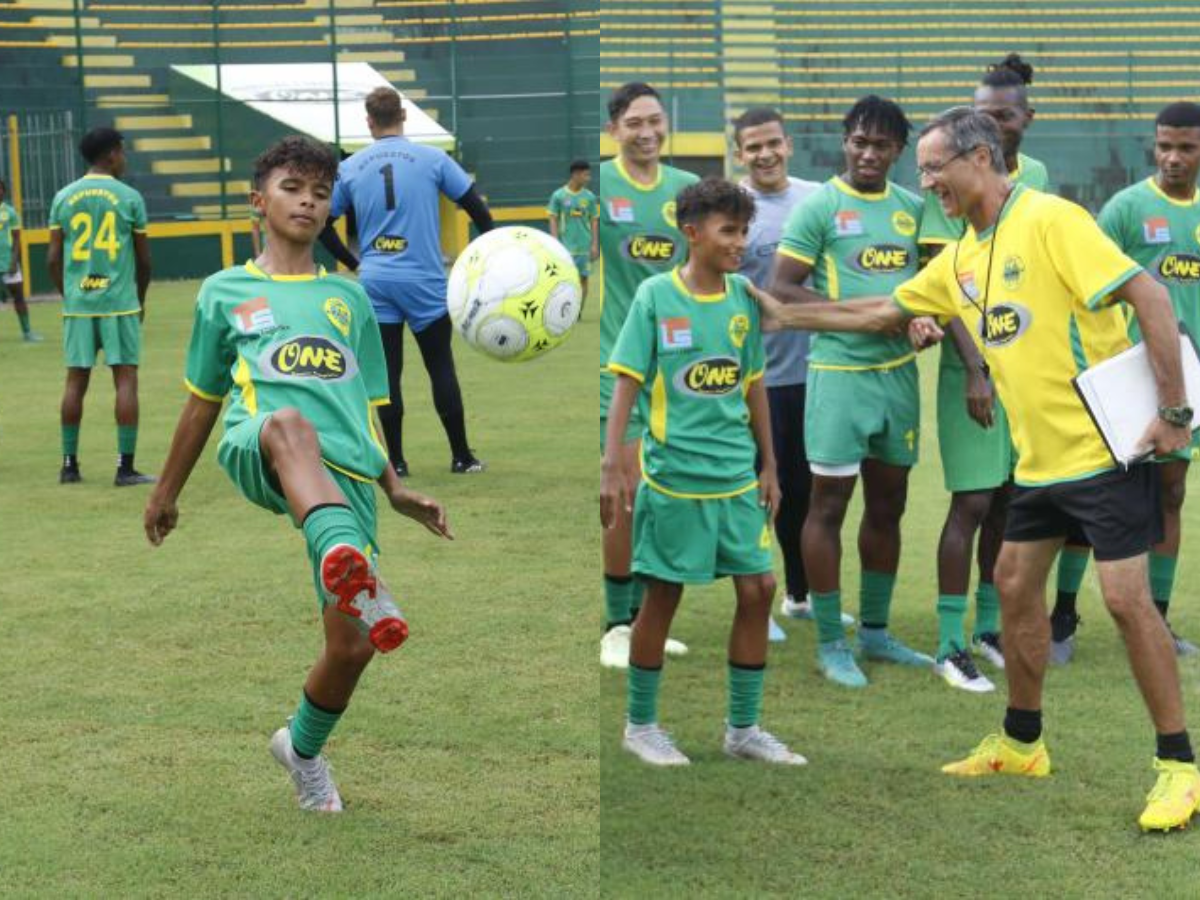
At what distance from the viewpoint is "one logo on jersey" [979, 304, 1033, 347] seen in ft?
14.3

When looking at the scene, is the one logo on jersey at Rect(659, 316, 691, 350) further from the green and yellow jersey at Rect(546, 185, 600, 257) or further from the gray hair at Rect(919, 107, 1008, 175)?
the green and yellow jersey at Rect(546, 185, 600, 257)

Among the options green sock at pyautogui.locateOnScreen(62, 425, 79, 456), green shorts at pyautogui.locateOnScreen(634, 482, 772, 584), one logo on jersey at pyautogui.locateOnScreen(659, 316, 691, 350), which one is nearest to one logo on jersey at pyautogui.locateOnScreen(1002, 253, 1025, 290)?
one logo on jersey at pyautogui.locateOnScreen(659, 316, 691, 350)

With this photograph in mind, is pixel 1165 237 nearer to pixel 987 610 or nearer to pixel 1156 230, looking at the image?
pixel 1156 230

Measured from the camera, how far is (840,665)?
18.6 feet

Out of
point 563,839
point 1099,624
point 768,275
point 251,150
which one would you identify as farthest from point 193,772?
point 251,150

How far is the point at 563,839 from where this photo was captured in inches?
164

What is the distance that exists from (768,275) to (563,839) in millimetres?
2587

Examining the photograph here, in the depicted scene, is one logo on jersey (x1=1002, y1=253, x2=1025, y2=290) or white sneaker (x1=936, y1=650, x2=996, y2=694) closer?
one logo on jersey (x1=1002, y1=253, x2=1025, y2=290)

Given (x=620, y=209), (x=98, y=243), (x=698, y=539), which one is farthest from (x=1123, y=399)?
(x=98, y=243)

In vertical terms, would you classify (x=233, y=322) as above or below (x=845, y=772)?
above

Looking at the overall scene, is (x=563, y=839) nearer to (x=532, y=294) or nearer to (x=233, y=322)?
(x=233, y=322)

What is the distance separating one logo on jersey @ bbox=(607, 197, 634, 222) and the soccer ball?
254 centimetres

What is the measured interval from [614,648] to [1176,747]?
155cm

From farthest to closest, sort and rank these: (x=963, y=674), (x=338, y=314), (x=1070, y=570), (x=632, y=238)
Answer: (x=1070, y=570)
(x=963, y=674)
(x=632, y=238)
(x=338, y=314)
